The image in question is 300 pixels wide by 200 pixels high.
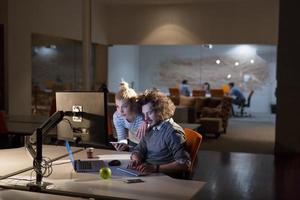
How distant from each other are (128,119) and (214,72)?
12688mm

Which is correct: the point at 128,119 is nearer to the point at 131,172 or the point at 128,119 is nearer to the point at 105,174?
the point at 131,172

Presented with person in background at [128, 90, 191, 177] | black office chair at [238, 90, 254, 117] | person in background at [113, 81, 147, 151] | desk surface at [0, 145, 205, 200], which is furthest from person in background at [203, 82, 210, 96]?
desk surface at [0, 145, 205, 200]

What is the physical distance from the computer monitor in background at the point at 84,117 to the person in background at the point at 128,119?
0.82 metres

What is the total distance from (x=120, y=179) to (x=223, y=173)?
11.2 feet

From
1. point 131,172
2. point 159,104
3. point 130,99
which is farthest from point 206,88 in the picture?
point 131,172

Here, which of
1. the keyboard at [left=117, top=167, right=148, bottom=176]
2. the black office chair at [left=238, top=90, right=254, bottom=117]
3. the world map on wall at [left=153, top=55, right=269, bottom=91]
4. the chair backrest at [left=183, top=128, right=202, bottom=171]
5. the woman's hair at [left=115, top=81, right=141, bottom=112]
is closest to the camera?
the keyboard at [left=117, top=167, right=148, bottom=176]

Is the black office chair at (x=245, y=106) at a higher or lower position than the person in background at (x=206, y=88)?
lower

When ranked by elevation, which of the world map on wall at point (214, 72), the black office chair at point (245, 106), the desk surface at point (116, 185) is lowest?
the black office chair at point (245, 106)

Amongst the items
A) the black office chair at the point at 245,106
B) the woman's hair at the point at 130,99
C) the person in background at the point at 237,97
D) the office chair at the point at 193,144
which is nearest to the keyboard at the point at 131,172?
the office chair at the point at 193,144

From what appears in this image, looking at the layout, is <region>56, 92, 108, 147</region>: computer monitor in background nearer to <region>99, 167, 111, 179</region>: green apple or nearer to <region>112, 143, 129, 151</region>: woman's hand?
<region>99, 167, 111, 179</region>: green apple

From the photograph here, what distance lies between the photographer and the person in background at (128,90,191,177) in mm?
2988

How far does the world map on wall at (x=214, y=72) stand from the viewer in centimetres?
1578

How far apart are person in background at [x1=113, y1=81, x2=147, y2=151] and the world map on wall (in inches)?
486

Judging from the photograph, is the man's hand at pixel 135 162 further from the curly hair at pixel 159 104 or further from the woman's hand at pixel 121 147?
the woman's hand at pixel 121 147
